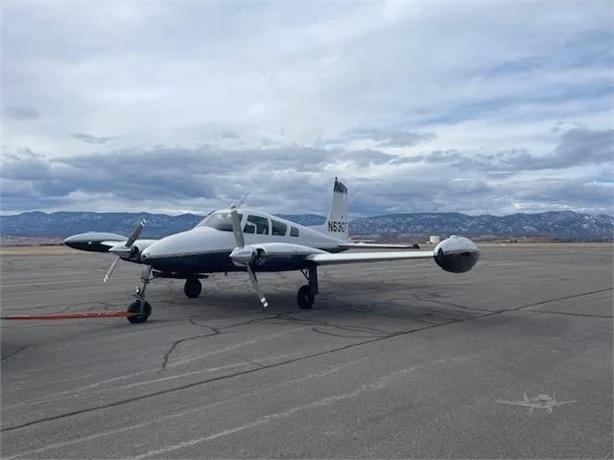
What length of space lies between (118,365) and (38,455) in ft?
10.6

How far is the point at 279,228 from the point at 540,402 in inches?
423

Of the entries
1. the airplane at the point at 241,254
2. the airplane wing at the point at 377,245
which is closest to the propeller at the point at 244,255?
the airplane at the point at 241,254

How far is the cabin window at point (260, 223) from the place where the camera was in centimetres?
1502

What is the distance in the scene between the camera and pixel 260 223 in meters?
15.3

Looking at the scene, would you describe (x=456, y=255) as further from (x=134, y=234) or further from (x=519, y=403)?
(x=134, y=234)

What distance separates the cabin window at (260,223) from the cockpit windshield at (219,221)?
1.38ft

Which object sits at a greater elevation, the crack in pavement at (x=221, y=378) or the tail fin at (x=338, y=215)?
the tail fin at (x=338, y=215)

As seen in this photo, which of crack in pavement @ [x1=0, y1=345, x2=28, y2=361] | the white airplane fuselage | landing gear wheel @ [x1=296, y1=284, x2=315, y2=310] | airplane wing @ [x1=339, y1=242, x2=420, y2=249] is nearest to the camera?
crack in pavement @ [x1=0, y1=345, x2=28, y2=361]

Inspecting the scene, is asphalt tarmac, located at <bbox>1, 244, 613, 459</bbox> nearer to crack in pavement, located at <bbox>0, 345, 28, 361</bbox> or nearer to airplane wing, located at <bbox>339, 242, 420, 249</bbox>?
crack in pavement, located at <bbox>0, 345, 28, 361</bbox>

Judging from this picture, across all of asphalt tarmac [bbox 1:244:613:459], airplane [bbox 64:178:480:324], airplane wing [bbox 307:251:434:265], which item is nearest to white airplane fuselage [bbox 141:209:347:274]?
airplane [bbox 64:178:480:324]

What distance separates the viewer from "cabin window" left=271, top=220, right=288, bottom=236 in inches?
621

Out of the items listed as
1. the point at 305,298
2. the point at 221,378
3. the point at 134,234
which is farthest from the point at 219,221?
the point at 221,378

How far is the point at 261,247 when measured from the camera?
13.1 m

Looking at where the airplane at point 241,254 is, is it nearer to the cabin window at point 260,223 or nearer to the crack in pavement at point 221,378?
the cabin window at point 260,223
